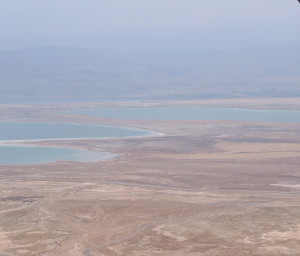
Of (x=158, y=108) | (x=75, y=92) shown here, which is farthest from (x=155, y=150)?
(x=75, y=92)

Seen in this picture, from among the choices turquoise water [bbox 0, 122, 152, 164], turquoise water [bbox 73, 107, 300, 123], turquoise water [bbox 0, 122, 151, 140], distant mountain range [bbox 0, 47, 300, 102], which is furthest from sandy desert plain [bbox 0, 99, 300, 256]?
distant mountain range [bbox 0, 47, 300, 102]

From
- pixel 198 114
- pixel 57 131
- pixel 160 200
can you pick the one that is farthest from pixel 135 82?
pixel 160 200

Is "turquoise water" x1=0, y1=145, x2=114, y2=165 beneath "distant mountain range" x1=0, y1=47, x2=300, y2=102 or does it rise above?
beneath

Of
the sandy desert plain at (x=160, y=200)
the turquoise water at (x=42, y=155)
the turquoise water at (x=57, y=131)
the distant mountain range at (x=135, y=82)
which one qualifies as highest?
the distant mountain range at (x=135, y=82)

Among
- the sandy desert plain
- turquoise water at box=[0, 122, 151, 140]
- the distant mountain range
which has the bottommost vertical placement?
the sandy desert plain

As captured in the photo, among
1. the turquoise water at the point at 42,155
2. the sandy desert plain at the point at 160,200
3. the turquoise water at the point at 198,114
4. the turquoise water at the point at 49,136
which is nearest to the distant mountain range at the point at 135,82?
the turquoise water at the point at 198,114

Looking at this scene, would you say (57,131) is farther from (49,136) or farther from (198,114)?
(198,114)

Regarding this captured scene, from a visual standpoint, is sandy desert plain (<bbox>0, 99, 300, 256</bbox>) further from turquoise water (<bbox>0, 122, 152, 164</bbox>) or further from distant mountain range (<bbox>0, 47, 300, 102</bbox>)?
distant mountain range (<bbox>0, 47, 300, 102</bbox>)

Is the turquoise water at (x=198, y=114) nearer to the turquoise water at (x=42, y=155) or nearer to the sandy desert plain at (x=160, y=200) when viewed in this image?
the sandy desert plain at (x=160, y=200)
